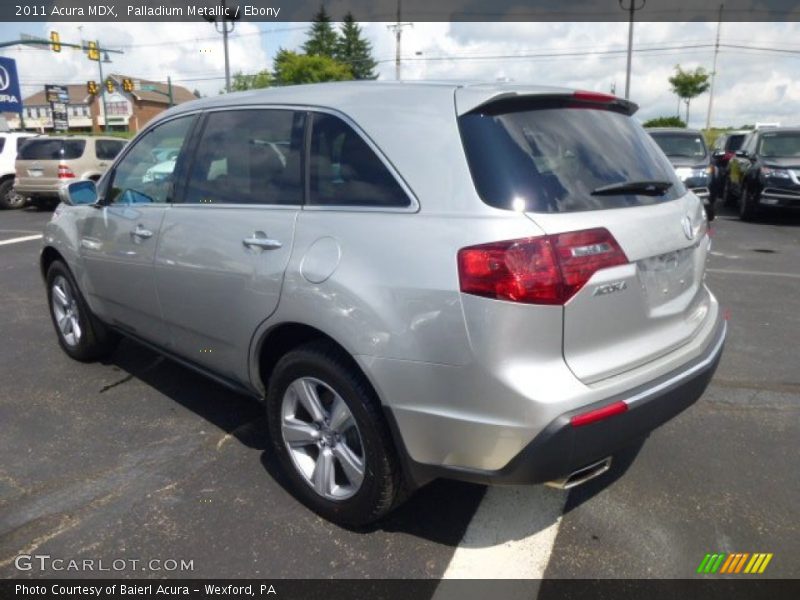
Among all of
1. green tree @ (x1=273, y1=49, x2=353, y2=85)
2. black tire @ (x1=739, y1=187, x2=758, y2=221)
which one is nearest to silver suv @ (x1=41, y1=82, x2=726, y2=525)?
black tire @ (x1=739, y1=187, x2=758, y2=221)

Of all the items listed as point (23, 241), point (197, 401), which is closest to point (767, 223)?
point (197, 401)

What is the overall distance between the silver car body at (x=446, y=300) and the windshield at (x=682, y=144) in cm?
1045

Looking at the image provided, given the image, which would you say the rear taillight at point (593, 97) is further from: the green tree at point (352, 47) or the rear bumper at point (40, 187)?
the green tree at point (352, 47)

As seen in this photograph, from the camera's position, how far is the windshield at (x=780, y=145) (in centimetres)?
1230

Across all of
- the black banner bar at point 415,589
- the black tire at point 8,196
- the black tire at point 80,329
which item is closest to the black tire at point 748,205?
the black banner bar at point 415,589

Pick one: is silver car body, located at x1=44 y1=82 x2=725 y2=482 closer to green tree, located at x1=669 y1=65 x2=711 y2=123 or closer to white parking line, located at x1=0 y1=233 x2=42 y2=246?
white parking line, located at x1=0 y1=233 x2=42 y2=246

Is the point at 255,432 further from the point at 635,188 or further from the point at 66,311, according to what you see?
the point at 635,188

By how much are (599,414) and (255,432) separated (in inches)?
82.6

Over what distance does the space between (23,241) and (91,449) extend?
8.78 meters

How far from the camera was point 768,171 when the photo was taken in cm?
1179

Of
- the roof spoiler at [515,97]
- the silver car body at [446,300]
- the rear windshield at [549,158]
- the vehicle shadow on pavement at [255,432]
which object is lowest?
the vehicle shadow on pavement at [255,432]

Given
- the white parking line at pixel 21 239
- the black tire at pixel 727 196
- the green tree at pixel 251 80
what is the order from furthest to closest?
the green tree at pixel 251 80 → the black tire at pixel 727 196 → the white parking line at pixel 21 239

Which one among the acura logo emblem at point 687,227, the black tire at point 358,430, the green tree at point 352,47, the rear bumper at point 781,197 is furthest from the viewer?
the green tree at point 352,47

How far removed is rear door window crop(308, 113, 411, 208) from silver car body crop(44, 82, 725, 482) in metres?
0.05
